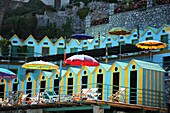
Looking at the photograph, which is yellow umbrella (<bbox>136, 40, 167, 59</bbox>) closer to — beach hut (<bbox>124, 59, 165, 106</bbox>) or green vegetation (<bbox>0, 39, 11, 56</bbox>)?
beach hut (<bbox>124, 59, 165, 106</bbox>)

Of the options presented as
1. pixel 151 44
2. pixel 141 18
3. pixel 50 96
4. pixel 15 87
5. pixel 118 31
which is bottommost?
pixel 50 96

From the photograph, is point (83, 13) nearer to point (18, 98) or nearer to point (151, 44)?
point (151, 44)

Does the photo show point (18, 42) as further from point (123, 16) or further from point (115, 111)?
point (115, 111)

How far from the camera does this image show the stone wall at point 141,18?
131 feet

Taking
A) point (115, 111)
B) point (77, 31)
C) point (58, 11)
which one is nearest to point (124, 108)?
point (115, 111)

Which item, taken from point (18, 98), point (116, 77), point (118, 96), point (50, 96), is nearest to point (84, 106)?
point (118, 96)

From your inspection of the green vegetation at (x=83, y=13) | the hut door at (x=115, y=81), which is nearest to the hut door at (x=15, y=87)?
the hut door at (x=115, y=81)

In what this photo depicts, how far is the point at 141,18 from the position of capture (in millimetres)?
41781

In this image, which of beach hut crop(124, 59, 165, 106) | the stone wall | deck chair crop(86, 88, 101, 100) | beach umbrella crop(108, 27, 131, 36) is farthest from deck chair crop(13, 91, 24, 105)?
the stone wall

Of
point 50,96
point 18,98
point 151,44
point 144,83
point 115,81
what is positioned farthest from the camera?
point 151,44

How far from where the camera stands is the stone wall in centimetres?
3988

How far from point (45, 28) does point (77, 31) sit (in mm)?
3782

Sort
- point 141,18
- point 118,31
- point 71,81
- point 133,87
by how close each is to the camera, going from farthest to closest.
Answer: point 141,18, point 118,31, point 71,81, point 133,87

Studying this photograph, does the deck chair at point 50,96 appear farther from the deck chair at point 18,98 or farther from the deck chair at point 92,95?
the deck chair at point 92,95
